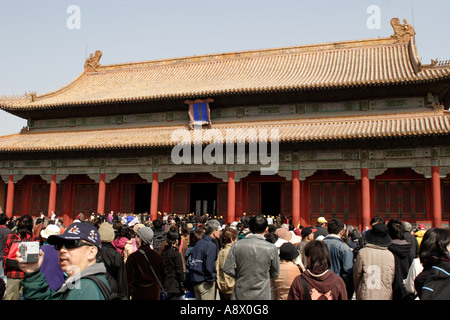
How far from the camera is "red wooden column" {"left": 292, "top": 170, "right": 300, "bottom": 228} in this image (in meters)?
17.9

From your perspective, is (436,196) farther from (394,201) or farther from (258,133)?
(258,133)

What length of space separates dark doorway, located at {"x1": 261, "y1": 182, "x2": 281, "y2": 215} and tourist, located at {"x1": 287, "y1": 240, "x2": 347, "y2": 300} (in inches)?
662

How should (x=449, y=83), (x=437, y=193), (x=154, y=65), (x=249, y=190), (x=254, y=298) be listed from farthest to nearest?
(x=154, y=65) < (x=249, y=190) < (x=449, y=83) < (x=437, y=193) < (x=254, y=298)

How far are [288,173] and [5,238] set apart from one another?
44.9 ft

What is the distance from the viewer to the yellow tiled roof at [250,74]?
63.2 feet

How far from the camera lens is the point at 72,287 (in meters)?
2.79

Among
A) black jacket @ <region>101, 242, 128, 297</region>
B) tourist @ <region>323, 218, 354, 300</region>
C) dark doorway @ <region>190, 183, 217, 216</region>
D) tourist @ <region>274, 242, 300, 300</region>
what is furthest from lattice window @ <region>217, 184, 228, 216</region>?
black jacket @ <region>101, 242, 128, 297</region>

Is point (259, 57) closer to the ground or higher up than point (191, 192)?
higher up

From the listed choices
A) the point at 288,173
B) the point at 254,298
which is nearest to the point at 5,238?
the point at 254,298

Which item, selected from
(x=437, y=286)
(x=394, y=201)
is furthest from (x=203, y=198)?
(x=437, y=286)

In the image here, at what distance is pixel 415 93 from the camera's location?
61.0 ft

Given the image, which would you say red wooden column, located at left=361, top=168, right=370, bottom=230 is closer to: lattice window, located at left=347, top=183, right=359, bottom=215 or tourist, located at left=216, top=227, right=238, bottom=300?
lattice window, located at left=347, top=183, right=359, bottom=215

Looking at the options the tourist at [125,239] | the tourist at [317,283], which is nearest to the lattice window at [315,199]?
the tourist at [125,239]

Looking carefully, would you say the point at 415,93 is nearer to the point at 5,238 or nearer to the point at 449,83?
the point at 449,83
